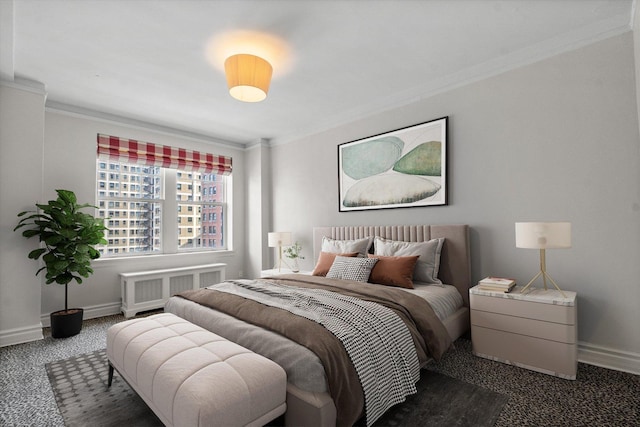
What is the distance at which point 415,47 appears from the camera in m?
2.80

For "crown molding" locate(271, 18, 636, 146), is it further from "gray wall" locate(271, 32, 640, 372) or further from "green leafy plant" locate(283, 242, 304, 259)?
"green leafy plant" locate(283, 242, 304, 259)

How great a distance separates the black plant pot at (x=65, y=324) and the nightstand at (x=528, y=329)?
3970 mm

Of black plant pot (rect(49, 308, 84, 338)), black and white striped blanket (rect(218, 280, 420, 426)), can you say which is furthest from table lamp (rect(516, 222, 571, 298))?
black plant pot (rect(49, 308, 84, 338))

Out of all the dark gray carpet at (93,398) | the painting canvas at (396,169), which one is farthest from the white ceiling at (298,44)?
the dark gray carpet at (93,398)

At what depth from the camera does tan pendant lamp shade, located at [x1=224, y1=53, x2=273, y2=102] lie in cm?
262

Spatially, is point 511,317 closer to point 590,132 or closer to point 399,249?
point 399,249

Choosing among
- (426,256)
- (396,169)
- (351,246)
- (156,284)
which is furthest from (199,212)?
(426,256)

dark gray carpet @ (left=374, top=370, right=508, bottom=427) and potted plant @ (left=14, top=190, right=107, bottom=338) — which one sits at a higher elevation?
potted plant @ (left=14, top=190, right=107, bottom=338)

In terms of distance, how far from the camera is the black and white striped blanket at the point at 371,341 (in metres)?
1.76

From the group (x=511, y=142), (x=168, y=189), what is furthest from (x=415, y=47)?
(x=168, y=189)

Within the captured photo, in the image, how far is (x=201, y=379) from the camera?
146cm

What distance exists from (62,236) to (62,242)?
0.29 ft

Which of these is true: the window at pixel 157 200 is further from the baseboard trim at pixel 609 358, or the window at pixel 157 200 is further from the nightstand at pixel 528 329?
the baseboard trim at pixel 609 358

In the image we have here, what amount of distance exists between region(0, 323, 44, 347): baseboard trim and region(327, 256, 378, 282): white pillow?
3083 millimetres
